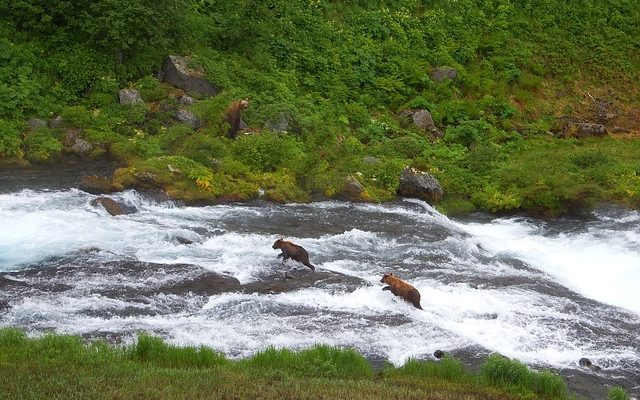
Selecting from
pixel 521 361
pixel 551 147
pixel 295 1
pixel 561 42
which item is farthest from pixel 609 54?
pixel 521 361

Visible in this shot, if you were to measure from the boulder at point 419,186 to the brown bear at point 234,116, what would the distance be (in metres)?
5.50

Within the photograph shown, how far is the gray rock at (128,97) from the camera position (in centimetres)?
2509

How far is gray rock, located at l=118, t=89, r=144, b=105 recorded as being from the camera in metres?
25.1

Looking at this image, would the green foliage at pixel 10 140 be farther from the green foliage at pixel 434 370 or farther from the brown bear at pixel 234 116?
the green foliage at pixel 434 370

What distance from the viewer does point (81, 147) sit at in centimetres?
2311

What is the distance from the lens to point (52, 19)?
26078mm

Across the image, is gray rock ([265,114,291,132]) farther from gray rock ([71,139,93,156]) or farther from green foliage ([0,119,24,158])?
green foliage ([0,119,24,158])

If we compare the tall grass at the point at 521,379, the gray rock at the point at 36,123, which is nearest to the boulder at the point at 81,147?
the gray rock at the point at 36,123

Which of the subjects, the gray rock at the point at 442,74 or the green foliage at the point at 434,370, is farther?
the gray rock at the point at 442,74

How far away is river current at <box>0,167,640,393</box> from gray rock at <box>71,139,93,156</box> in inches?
129

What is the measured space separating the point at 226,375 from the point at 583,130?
23.3 meters

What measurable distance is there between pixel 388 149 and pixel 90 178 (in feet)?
32.4

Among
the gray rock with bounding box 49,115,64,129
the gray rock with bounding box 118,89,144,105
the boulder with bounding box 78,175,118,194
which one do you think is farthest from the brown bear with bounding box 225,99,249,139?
the boulder with bounding box 78,175,118,194

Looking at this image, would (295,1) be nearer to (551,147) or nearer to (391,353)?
(551,147)
